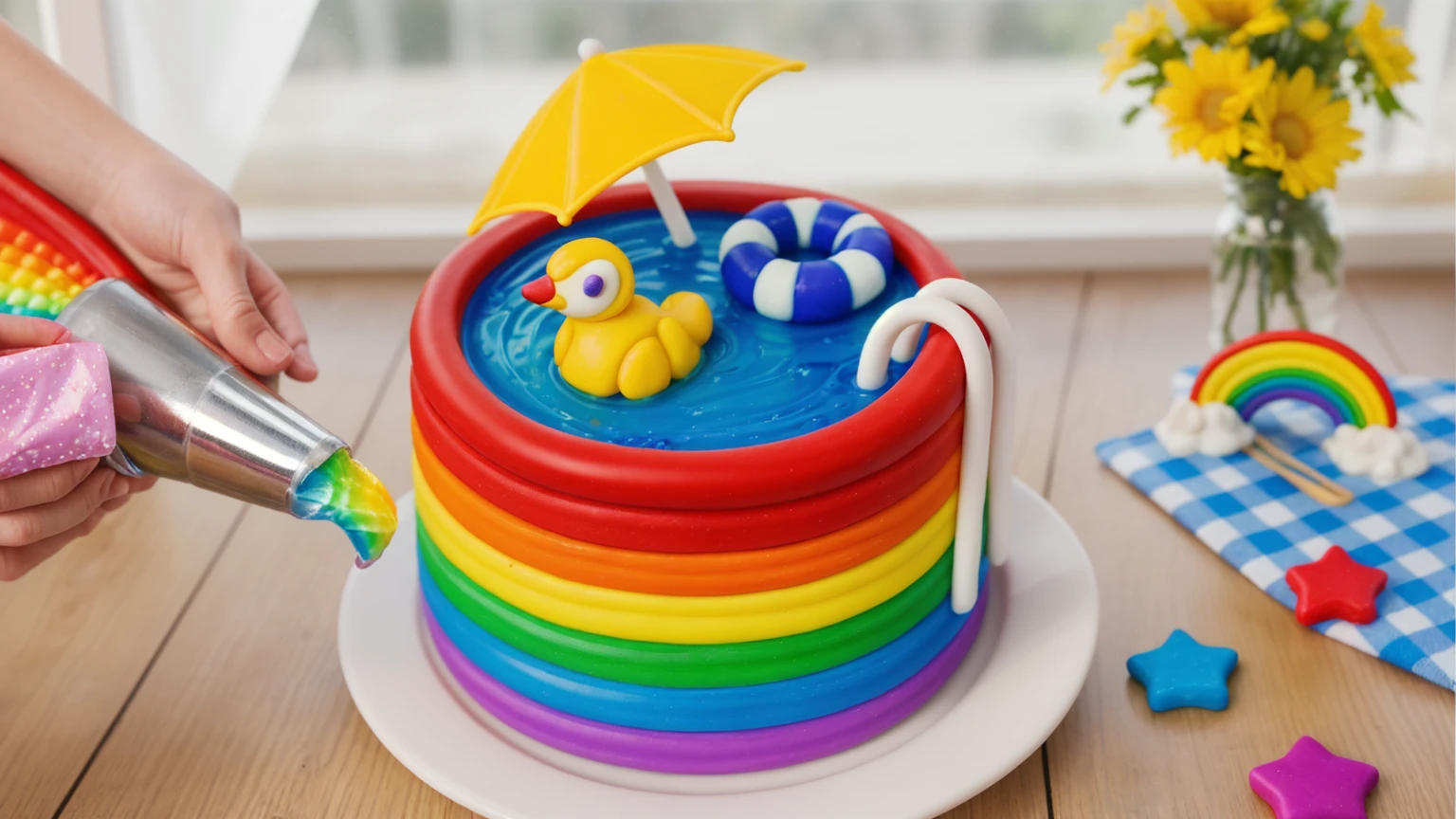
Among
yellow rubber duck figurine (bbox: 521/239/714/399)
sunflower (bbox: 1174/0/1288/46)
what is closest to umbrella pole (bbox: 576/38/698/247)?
yellow rubber duck figurine (bbox: 521/239/714/399)

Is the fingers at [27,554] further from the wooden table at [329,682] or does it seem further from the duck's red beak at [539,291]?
the duck's red beak at [539,291]

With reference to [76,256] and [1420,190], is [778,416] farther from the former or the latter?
[1420,190]

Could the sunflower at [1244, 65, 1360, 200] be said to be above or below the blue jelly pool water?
above

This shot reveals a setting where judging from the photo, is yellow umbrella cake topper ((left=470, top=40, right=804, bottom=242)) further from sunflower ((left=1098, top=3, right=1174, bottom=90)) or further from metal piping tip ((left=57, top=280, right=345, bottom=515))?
sunflower ((left=1098, top=3, right=1174, bottom=90))

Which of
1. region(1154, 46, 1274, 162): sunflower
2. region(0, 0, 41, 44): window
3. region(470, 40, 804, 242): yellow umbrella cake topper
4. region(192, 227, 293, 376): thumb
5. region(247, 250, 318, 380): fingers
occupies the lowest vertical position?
region(0, 0, 41, 44): window

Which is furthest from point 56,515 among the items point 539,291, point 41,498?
point 539,291

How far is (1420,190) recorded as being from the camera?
5.11 feet

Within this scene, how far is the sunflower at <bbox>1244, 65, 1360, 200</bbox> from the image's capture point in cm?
113

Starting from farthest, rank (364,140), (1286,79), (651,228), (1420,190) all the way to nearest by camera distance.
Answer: (364,140)
(1420,190)
(1286,79)
(651,228)

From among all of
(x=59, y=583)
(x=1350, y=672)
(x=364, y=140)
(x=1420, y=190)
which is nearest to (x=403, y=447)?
(x=59, y=583)

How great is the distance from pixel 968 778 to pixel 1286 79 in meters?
0.69

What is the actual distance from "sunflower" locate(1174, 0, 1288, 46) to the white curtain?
32.7 inches

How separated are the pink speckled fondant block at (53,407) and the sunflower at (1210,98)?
0.86 metres

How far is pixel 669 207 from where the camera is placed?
98cm
